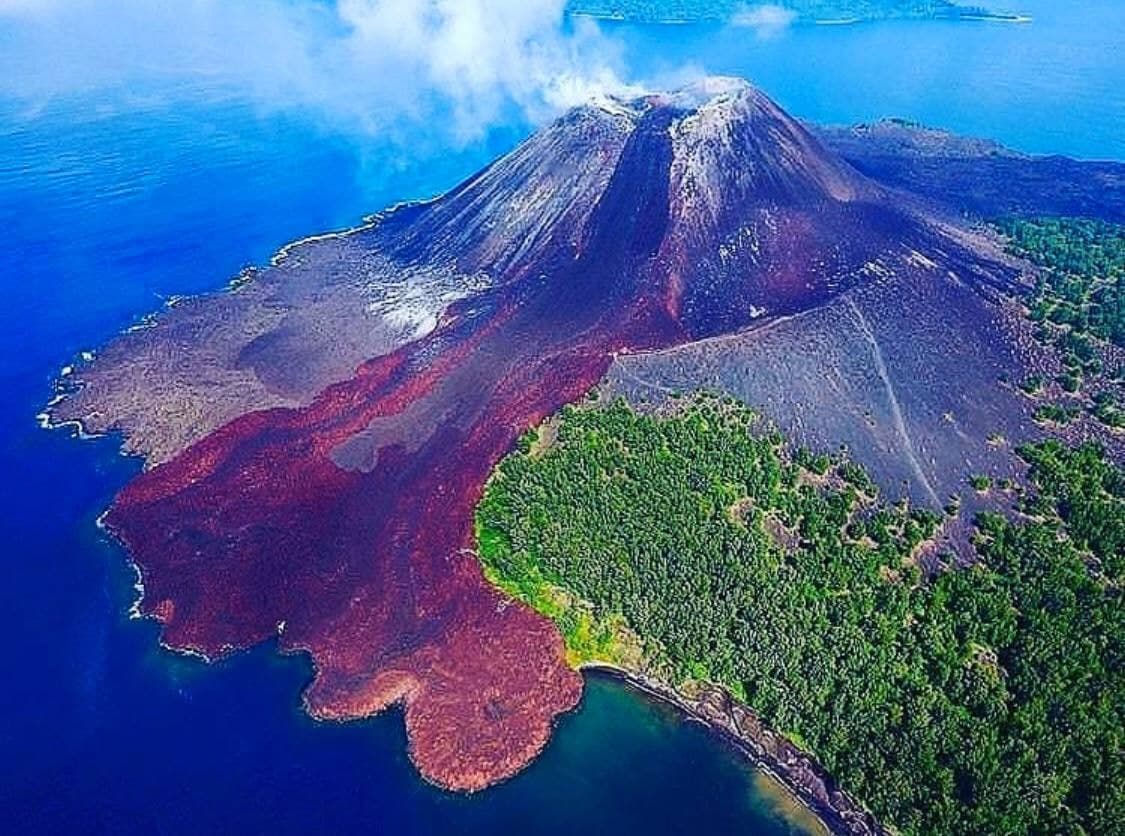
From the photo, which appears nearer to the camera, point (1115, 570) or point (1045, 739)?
point (1045, 739)

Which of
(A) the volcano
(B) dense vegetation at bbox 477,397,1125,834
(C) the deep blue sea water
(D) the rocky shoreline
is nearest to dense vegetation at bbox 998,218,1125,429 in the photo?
(A) the volcano

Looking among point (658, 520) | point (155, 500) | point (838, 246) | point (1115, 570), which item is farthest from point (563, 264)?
point (1115, 570)

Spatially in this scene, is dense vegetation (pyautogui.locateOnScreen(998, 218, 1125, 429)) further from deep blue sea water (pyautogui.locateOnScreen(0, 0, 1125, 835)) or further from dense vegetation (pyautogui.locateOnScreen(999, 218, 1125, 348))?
deep blue sea water (pyautogui.locateOnScreen(0, 0, 1125, 835))

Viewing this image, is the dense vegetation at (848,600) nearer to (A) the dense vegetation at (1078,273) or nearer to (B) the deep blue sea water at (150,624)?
(B) the deep blue sea water at (150,624)

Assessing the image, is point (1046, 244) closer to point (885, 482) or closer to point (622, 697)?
point (885, 482)

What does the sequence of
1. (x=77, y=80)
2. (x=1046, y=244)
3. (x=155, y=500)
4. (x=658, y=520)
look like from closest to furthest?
(x=658, y=520) < (x=155, y=500) < (x=1046, y=244) < (x=77, y=80)

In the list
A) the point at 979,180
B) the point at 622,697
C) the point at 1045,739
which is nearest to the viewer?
the point at 1045,739

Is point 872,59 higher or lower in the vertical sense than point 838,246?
lower

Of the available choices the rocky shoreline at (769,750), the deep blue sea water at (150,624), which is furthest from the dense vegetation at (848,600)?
the deep blue sea water at (150,624)
